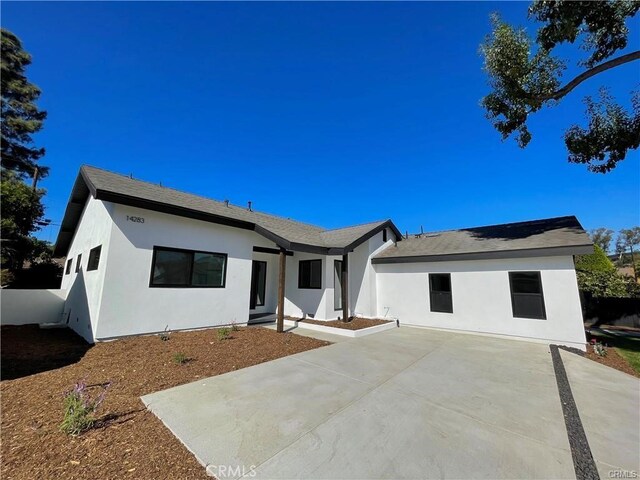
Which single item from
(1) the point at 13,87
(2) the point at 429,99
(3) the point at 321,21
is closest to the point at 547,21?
(2) the point at 429,99

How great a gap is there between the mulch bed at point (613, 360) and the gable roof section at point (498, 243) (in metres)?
2.75

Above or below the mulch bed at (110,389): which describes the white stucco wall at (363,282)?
above

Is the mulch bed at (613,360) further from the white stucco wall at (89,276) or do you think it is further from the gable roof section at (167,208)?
the white stucco wall at (89,276)

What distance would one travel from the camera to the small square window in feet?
24.7

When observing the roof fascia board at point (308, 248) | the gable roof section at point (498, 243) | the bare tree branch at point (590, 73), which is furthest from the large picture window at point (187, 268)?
the bare tree branch at point (590, 73)

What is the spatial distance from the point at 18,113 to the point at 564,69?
31727mm

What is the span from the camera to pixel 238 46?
927 centimetres

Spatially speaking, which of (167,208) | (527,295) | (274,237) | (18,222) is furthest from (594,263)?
(18,222)

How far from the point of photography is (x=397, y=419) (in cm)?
346

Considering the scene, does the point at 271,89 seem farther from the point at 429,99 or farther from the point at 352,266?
the point at 352,266

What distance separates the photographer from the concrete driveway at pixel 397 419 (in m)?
2.61

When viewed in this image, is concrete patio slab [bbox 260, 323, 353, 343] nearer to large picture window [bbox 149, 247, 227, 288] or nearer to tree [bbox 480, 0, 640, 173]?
large picture window [bbox 149, 247, 227, 288]

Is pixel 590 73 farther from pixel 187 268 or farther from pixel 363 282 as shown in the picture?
pixel 187 268

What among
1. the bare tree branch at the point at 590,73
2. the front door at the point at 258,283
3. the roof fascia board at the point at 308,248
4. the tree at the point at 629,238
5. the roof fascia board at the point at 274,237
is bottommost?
the front door at the point at 258,283
